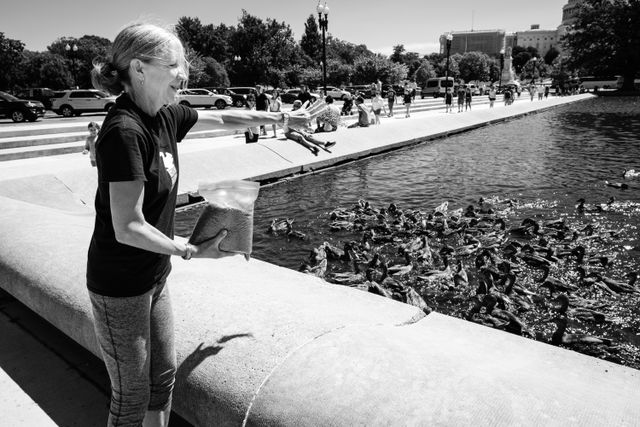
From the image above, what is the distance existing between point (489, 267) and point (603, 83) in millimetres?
81165

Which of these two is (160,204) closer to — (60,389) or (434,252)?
(60,389)

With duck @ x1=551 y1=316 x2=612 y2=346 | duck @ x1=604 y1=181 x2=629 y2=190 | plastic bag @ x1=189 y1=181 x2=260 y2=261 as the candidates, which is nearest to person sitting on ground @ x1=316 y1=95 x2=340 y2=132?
duck @ x1=604 y1=181 x2=629 y2=190

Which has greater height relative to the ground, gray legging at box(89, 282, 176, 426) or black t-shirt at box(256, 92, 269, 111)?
black t-shirt at box(256, 92, 269, 111)

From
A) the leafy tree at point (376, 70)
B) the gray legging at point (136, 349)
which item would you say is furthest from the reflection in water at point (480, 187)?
the leafy tree at point (376, 70)

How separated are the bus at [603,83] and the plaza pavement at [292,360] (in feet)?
272

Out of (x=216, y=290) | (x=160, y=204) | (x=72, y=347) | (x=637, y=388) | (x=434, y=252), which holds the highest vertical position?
(x=160, y=204)

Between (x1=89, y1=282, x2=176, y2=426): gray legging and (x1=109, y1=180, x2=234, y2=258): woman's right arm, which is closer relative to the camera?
(x1=109, y1=180, x2=234, y2=258): woman's right arm

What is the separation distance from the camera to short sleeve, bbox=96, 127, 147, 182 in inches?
71.1

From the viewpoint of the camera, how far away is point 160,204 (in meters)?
2.12

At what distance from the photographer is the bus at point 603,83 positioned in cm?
7237

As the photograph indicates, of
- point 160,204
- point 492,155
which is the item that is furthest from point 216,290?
point 492,155

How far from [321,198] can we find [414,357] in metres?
8.61

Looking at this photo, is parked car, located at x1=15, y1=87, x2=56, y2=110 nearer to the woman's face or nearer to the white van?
the white van

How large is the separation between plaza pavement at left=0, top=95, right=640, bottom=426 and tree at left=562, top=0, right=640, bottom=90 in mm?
76609
